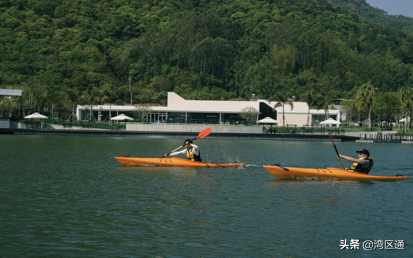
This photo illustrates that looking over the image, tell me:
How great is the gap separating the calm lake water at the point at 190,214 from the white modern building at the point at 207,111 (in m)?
69.2

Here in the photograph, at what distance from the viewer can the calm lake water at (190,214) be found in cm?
1417

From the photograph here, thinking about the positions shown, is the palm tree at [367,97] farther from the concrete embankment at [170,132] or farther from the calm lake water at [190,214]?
the calm lake water at [190,214]

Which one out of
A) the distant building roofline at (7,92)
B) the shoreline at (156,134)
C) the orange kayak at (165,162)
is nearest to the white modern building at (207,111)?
the distant building roofline at (7,92)

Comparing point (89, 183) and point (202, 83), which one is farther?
point (202, 83)

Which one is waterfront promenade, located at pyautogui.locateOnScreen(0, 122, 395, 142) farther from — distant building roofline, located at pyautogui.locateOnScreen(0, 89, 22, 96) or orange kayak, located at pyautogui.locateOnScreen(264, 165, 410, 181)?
orange kayak, located at pyautogui.locateOnScreen(264, 165, 410, 181)

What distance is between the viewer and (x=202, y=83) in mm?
155750

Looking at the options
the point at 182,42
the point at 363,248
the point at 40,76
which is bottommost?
the point at 363,248

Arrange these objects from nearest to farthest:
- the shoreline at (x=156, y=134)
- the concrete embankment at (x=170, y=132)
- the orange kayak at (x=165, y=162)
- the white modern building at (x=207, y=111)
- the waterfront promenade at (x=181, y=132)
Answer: the orange kayak at (x=165, y=162)
the shoreline at (x=156, y=134)
the concrete embankment at (x=170, y=132)
the waterfront promenade at (x=181, y=132)
the white modern building at (x=207, y=111)

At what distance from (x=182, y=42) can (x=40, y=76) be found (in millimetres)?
54204

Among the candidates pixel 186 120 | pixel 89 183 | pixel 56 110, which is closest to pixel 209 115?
pixel 186 120

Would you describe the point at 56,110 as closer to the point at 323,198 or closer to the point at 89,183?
the point at 89,183

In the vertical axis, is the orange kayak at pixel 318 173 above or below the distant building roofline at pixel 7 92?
below

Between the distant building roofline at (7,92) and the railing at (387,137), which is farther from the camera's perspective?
the distant building roofline at (7,92)

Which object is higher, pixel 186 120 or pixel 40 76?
pixel 40 76
